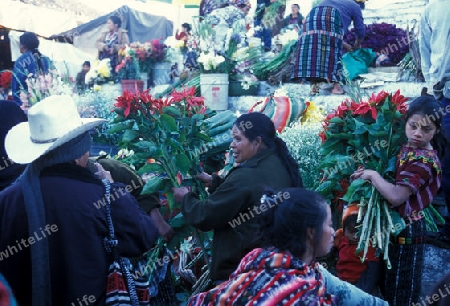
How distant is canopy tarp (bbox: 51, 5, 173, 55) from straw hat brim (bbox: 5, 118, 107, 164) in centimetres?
1383

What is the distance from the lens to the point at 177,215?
→ 3.46m

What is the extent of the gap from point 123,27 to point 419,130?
14.0 meters

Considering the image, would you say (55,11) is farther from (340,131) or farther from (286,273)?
(286,273)

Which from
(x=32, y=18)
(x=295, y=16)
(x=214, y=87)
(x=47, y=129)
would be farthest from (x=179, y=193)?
(x=32, y=18)

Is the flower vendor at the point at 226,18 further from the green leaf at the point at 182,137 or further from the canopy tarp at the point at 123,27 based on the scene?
→ the canopy tarp at the point at 123,27

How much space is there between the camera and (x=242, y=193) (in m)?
2.85

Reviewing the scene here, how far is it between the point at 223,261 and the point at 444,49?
10.7 ft

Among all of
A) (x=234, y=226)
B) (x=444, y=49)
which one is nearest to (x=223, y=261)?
(x=234, y=226)

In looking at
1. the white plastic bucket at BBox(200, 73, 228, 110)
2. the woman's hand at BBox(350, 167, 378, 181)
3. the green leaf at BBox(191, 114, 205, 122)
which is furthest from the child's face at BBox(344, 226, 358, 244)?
the white plastic bucket at BBox(200, 73, 228, 110)

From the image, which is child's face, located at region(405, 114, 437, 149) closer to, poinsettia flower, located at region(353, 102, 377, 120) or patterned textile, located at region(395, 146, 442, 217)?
patterned textile, located at region(395, 146, 442, 217)

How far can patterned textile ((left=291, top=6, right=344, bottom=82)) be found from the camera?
682 centimetres

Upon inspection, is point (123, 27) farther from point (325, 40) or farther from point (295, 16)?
point (325, 40)

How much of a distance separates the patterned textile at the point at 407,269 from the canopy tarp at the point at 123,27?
14.0 m

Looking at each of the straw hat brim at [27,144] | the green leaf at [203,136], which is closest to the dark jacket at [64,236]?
the straw hat brim at [27,144]
